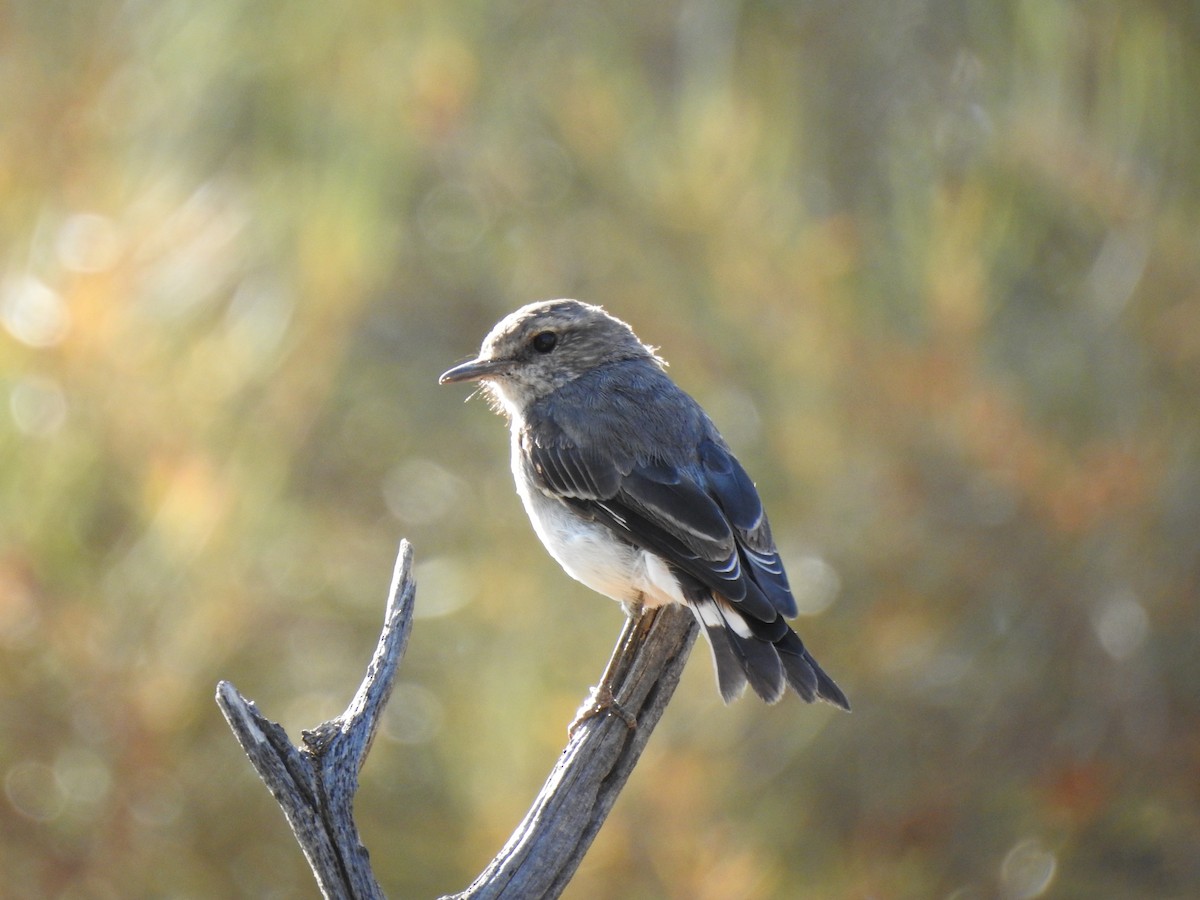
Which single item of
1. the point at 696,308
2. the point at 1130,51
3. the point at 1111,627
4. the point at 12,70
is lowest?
the point at 1111,627

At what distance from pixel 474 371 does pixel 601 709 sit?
3.78ft

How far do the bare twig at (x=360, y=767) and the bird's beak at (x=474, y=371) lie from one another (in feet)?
3.52

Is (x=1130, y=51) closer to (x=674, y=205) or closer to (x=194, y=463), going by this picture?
(x=674, y=205)

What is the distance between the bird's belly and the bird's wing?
0.03 meters

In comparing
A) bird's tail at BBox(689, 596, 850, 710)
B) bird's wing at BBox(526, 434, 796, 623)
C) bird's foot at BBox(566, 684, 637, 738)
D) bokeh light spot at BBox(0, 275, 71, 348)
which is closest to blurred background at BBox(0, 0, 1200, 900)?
bokeh light spot at BBox(0, 275, 71, 348)

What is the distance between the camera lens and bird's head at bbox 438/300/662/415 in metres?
3.62

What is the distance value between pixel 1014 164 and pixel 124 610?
2443 millimetres

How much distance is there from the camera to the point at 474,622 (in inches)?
155

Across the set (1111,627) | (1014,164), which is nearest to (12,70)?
(1014,164)

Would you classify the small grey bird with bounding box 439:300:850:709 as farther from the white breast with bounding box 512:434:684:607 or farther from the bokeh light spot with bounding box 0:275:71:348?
the bokeh light spot with bounding box 0:275:71:348

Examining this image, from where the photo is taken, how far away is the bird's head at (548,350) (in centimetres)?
362

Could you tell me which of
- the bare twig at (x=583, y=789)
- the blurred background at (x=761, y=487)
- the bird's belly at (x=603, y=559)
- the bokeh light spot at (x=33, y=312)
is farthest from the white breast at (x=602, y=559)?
the bokeh light spot at (x=33, y=312)

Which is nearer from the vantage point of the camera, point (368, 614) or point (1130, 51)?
point (1130, 51)

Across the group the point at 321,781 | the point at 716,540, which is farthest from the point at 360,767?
the point at 716,540
